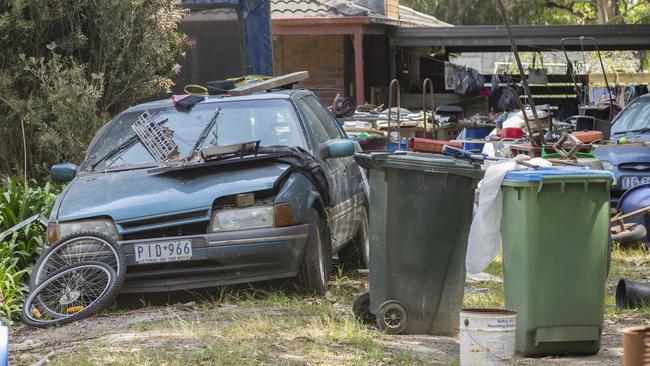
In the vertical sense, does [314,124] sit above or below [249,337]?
above

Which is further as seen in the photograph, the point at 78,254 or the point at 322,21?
the point at 322,21

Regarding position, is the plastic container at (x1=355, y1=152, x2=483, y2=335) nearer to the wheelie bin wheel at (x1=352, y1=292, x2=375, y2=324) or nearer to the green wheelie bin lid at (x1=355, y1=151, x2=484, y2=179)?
the green wheelie bin lid at (x1=355, y1=151, x2=484, y2=179)

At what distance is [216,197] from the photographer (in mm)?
8125

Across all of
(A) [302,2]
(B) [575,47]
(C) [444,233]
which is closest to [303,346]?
(C) [444,233]

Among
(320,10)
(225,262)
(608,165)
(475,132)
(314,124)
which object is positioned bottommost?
(475,132)

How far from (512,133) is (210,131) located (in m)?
8.02

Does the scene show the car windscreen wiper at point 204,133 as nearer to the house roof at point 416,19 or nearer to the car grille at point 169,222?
the car grille at point 169,222

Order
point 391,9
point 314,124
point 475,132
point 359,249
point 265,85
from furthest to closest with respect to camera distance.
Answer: point 391,9 < point 475,132 < point 265,85 < point 359,249 < point 314,124

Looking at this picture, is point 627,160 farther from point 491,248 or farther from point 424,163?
point 491,248

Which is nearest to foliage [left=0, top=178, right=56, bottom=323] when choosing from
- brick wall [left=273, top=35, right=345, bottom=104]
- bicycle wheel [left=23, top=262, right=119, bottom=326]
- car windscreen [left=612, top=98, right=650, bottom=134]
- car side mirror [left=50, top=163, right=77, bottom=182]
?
bicycle wheel [left=23, top=262, right=119, bottom=326]

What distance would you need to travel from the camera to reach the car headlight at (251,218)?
807 cm

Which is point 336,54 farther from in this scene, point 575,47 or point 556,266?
point 556,266

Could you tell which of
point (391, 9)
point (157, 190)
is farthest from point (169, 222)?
point (391, 9)

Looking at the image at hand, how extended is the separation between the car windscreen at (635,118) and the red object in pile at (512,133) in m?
1.49
